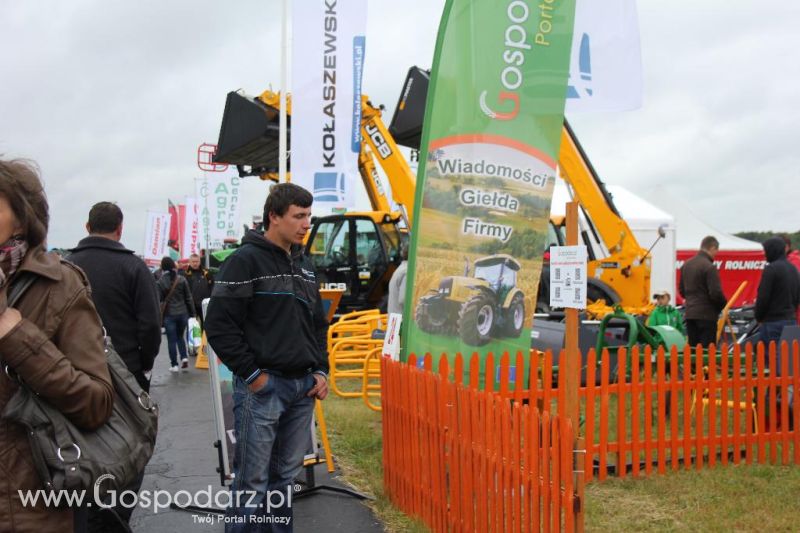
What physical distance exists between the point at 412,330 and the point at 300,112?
18.5 feet

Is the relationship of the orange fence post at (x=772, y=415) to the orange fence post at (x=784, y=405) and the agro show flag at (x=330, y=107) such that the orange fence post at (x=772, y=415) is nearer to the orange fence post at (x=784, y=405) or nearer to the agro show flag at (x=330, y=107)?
the orange fence post at (x=784, y=405)

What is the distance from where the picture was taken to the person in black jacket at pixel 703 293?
355 inches

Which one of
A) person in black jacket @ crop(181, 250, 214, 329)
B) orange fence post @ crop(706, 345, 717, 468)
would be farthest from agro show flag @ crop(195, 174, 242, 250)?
orange fence post @ crop(706, 345, 717, 468)

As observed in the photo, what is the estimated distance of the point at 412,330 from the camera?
16.2 ft

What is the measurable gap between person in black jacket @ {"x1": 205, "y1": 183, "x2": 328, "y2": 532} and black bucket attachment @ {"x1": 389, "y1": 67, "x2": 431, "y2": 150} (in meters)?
10.2

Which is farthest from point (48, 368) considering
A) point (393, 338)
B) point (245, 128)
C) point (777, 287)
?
point (245, 128)

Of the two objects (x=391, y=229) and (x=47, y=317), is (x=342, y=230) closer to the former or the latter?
(x=391, y=229)

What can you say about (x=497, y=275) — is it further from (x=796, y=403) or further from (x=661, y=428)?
(x=796, y=403)

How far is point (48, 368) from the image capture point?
198 cm

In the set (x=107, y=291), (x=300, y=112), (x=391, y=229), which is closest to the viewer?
(x=107, y=291)

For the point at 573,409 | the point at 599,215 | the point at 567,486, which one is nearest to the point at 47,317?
the point at 567,486

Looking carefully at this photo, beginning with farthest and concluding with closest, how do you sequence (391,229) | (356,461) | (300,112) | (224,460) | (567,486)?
(391,229) → (300,112) → (356,461) → (224,460) → (567,486)

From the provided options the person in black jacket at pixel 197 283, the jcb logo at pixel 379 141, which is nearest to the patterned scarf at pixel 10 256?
the person in black jacket at pixel 197 283

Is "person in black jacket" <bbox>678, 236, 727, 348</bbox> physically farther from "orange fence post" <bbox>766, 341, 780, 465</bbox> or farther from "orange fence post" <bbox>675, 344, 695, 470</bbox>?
"orange fence post" <bbox>675, 344, 695, 470</bbox>
